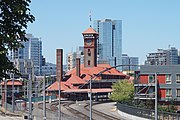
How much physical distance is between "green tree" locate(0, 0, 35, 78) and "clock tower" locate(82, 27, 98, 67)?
157617 millimetres

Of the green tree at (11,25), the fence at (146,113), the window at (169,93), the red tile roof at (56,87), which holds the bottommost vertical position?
the red tile roof at (56,87)

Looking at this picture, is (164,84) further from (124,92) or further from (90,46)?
(90,46)

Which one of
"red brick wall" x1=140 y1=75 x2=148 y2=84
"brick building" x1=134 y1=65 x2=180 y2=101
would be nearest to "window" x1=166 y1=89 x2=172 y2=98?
"brick building" x1=134 y1=65 x2=180 y2=101

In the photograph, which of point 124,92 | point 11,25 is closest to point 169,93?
point 124,92

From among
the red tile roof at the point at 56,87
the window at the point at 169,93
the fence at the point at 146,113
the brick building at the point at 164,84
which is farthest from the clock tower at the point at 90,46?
the window at the point at 169,93

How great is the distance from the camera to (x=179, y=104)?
262 ft

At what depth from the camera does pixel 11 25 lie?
14.9 meters

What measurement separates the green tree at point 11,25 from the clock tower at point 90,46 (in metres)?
158

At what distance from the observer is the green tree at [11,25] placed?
1442cm

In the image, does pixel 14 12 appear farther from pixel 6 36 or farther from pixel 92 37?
pixel 92 37

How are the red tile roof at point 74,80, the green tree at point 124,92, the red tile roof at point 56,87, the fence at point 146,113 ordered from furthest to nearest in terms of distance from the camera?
1. the red tile roof at point 74,80
2. the red tile roof at point 56,87
3. the green tree at point 124,92
4. the fence at point 146,113

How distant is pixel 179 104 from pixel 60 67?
76068 mm

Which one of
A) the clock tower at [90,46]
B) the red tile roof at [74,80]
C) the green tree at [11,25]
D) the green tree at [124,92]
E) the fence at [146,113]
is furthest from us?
the clock tower at [90,46]

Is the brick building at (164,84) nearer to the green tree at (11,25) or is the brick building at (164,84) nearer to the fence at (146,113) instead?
the fence at (146,113)
